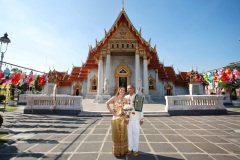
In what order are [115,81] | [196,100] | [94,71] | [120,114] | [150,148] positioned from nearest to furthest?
[120,114] < [150,148] < [196,100] < [115,81] < [94,71]

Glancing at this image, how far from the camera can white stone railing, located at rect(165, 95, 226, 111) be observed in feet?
32.2

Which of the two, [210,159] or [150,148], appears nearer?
[210,159]

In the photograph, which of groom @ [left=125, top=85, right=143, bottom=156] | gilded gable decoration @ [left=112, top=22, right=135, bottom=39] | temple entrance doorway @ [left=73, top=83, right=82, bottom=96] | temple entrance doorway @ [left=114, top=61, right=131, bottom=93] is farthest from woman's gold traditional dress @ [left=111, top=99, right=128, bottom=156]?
temple entrance doorway @ [left=73, top=83, right=82, bottom=96]

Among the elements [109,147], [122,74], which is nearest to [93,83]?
[122,74]

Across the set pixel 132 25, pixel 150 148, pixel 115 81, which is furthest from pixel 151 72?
pixel 150 148

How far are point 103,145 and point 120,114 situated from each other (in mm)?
1253

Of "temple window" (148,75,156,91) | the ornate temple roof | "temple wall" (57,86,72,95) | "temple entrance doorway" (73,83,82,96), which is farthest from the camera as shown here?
"temple wall" (57,86,72,95)

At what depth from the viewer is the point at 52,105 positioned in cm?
1003

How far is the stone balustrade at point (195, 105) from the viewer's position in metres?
9.75

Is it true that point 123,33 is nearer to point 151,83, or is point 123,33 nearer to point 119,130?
point 151,83

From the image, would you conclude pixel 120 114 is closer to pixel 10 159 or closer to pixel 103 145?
pixel 103 145

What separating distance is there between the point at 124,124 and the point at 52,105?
326 inches

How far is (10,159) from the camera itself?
3.09 meters

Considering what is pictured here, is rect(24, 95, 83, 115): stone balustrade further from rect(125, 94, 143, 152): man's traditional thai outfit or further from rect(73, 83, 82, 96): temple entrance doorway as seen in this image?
rect(73, 83, 82, 96): temple entrance doorway
